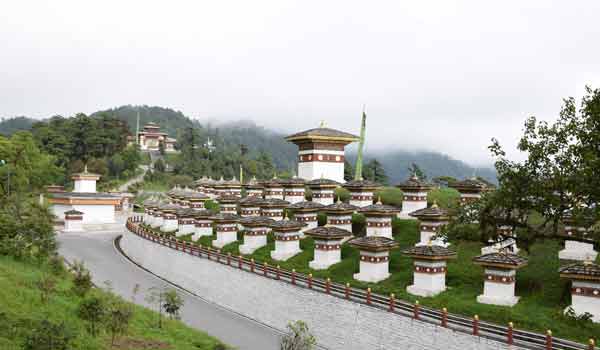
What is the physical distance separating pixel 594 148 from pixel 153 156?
104543mm

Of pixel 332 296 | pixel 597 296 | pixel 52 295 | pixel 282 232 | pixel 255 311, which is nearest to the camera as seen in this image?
pixel 597 296

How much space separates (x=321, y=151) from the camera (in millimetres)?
37500

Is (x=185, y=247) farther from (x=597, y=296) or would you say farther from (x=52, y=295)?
(x=597, y=296)

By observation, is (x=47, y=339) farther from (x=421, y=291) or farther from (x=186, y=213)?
(x=186, y=213)

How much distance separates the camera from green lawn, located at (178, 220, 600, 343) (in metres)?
16.6

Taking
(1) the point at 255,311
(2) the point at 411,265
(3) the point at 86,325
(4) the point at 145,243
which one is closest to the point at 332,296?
(2) the point at 411,265

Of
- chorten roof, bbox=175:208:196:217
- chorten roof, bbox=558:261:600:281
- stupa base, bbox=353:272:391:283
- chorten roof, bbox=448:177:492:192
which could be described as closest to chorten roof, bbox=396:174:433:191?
chorten roof, bbox=448:177:492:192

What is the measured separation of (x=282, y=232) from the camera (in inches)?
1113

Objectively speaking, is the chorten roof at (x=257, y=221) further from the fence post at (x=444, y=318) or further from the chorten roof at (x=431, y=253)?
the fence post at (x=444, y=318)

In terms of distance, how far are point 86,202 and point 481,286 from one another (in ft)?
176

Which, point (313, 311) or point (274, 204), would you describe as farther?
point (274, 204)

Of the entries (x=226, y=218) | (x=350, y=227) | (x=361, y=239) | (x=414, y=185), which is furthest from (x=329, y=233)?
(x=226, y=218)

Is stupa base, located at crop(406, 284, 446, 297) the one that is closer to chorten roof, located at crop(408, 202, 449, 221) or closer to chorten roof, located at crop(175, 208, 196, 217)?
chorten roof, located at crop(408, 202, 449, 221)

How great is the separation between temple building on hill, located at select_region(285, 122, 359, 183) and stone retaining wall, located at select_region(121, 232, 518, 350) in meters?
10.5
